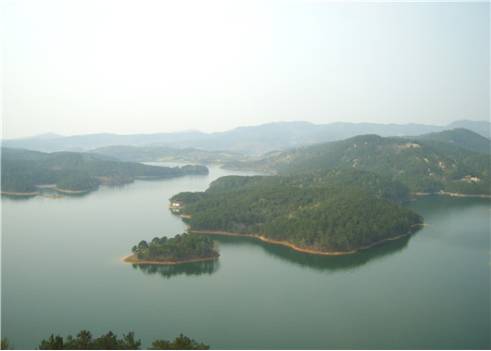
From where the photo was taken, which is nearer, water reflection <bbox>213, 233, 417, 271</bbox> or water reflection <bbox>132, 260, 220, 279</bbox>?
water reflection <bbox>132, 260, 220, 279</bbox>

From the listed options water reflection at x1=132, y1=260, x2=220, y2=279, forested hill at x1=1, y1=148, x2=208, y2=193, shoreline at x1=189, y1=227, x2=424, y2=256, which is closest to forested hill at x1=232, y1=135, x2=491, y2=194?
shoreline at x1=189, y1=227, x2=424, y2=256

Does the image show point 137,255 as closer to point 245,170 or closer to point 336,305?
point 336,305

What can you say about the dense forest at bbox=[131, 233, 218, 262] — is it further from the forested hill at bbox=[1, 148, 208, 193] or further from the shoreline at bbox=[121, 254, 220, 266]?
the forested hill at bbox=[1, 148, 208, 193]

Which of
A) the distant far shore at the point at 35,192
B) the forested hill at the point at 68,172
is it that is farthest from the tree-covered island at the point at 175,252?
the forested hill at the point at 68,172

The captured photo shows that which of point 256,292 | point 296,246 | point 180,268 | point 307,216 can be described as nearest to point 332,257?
point 296,246

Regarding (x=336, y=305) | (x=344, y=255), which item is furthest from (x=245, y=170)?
(x=336, y=305)

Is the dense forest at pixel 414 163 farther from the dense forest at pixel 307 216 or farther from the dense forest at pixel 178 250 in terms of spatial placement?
the dense forest at pixel 178 250
